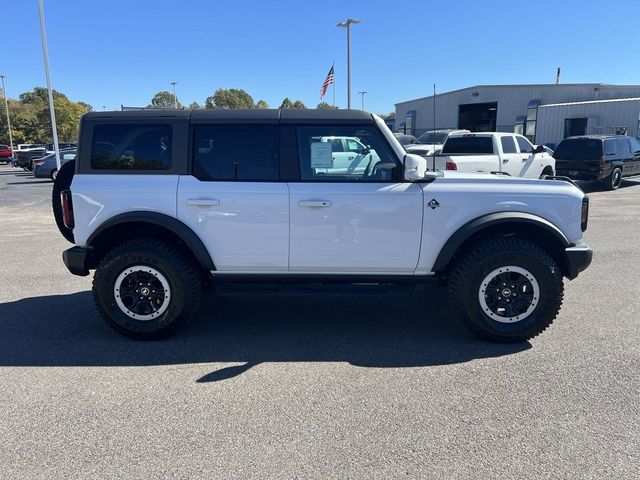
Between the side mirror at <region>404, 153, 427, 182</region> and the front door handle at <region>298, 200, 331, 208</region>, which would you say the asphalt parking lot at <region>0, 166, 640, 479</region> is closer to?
the front door handle at <region>298, 200, 331, 208</region>

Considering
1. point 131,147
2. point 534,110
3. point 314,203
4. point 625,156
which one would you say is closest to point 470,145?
point 625,156

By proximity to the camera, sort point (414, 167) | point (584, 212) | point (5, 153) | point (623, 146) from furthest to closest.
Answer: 1. point (5, 153)
2. point (623, 146)
3. point (584, 212)
4. point (414, 167)

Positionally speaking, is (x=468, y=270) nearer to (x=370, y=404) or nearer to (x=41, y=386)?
(x=370, y=404)

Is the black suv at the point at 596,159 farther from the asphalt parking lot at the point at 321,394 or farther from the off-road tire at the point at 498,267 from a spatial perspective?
the off-road tire at the point at 498,267

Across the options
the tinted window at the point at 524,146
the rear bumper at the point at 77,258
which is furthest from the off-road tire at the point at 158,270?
the tinted window at the point at 524,146

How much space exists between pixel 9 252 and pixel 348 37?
23568mm

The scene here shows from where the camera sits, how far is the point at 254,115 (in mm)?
4090

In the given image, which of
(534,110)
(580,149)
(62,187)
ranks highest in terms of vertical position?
(534,110)

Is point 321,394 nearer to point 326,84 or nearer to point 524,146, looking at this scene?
point 524,146

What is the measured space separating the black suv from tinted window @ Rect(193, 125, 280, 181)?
1409 cm

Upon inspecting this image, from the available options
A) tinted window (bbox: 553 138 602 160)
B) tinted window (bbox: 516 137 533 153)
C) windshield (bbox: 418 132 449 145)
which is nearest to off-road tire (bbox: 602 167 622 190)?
tinted window (bbox: 553 138 602 160)

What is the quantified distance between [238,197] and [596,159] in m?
14.4

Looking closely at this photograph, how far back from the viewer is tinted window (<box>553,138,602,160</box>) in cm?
1470

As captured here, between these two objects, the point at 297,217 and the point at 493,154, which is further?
the point at 493,154
